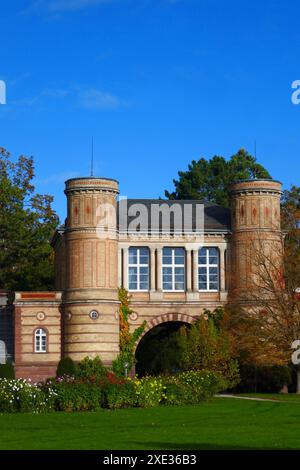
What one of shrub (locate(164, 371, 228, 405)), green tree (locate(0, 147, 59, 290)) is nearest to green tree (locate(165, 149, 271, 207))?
green tree (locate(0, 147, 59, 290))

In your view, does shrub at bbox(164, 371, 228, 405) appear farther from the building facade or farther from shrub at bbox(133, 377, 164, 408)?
the building facade

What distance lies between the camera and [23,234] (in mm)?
69375

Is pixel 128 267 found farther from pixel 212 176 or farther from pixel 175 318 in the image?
pixel 212 176

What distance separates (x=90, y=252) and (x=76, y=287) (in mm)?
2162

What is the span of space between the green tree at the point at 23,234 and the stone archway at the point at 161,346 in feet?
30.9

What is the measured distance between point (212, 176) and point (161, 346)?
117 feet

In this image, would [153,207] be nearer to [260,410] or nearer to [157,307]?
[157,307]

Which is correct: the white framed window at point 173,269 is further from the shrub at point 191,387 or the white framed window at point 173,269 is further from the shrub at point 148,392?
the shrub at point 148,392

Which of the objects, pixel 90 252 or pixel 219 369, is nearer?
pixel 219 369

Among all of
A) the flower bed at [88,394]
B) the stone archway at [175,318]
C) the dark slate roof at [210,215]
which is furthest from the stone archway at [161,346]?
the flower bed at [88,394]

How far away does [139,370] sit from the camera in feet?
217

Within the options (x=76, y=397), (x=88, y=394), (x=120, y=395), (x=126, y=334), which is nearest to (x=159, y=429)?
(x=76, y=397)

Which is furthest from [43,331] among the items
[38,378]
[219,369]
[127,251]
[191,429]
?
[191,429]

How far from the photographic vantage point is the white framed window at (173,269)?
6088cm
